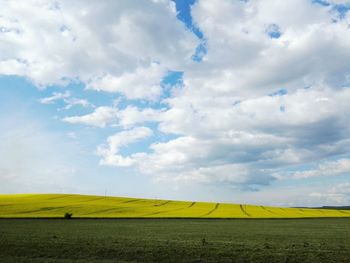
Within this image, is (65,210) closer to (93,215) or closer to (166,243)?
(93,215)

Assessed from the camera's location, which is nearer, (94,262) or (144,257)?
(94,262)

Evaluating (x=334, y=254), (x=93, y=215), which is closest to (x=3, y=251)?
(x=334, y=254)

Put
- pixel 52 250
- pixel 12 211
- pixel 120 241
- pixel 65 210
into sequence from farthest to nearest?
pixel 65 210 < pixel 12 211 < pixel 120 241 < pixel 52 250

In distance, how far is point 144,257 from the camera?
79.4 ft

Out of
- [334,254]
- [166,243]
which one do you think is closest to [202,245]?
[166,243]

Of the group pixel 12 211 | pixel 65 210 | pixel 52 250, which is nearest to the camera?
pixel 52 250

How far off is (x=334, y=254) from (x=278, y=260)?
4480 millimetres

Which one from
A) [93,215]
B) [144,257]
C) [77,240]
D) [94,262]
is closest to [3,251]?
[77,240]

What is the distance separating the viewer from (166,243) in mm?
29281

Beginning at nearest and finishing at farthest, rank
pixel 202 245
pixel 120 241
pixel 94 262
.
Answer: pixel 94 262
pixel 202 245
pixel 120 241

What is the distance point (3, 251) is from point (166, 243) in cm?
1116

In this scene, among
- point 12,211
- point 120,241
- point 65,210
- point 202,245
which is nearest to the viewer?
point 202,245

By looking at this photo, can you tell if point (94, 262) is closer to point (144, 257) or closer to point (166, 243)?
point (144, 257)

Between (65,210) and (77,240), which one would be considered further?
(65,210)
